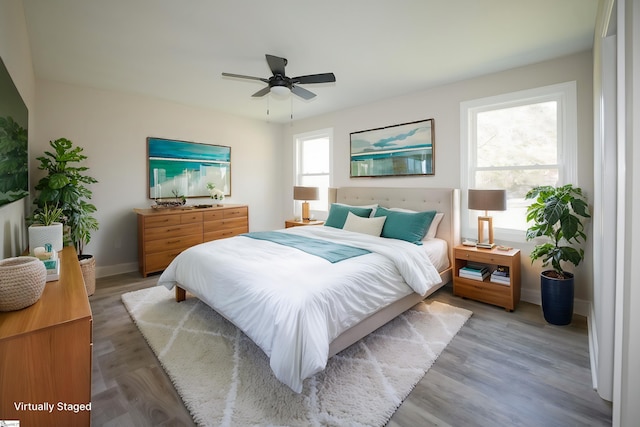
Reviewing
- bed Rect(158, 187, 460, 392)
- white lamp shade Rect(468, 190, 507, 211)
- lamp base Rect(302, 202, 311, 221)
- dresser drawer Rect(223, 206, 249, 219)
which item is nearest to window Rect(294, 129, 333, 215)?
lamp base Rect(302, 202, 311, 221)

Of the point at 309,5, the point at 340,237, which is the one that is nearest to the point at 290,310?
the point at 340,237

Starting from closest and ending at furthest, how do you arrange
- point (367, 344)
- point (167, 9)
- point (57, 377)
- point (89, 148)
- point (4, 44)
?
point (57, 377)
point (4, 44)
point (167, 9)
point (367, 344)
point (89, 148)

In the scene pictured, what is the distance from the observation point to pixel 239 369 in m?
Result: 2.04

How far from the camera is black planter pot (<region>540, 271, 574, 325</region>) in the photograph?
264cm

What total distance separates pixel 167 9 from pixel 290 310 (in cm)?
242

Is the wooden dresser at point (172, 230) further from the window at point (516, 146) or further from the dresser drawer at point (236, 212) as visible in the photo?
the window at point (516, 146)

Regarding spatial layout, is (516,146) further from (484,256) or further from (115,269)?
(115,269)

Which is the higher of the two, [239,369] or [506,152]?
[506,152]

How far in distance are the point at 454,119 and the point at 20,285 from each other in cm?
419

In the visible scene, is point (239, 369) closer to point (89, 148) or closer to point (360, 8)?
point (360, 8)

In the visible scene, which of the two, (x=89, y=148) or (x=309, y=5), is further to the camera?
(x=89, y=148)

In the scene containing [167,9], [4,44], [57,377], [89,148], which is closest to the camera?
[57,377]

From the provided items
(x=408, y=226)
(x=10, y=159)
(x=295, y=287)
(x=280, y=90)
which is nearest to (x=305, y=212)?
(x=408, y=226)

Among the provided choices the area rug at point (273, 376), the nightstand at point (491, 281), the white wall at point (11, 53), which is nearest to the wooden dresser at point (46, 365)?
the area rug at point (273, 376)
